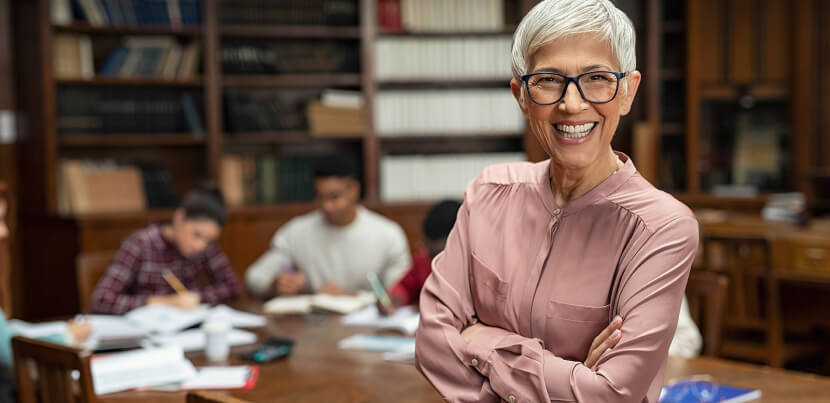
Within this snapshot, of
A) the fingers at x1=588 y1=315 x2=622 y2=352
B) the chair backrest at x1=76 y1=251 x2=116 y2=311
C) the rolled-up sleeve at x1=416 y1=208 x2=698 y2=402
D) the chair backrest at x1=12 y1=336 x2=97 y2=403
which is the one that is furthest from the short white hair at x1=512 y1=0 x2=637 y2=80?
the chair backrest at x1=76 y1=251 x2=116 y2=311

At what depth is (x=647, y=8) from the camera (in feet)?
16.9

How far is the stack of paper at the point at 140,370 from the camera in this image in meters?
1.94

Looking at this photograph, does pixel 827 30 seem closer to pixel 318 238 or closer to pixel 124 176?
pixel 318 238

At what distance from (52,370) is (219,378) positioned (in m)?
0.40

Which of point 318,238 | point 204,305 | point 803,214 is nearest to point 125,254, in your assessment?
point 204,305

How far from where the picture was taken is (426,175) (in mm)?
5195

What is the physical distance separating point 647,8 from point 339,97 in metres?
2.06

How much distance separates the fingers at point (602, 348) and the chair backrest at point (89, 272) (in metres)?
2.35

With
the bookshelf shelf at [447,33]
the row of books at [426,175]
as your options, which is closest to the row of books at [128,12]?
the bookshelf shelf at [447,33]

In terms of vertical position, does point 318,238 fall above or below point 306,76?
below

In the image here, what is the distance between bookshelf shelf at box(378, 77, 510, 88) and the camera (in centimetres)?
517

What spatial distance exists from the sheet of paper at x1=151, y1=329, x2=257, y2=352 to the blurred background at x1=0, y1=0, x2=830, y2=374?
7.64 feet

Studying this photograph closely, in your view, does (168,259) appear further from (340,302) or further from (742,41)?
(742,41)

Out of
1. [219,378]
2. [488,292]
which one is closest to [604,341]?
[488,292]
